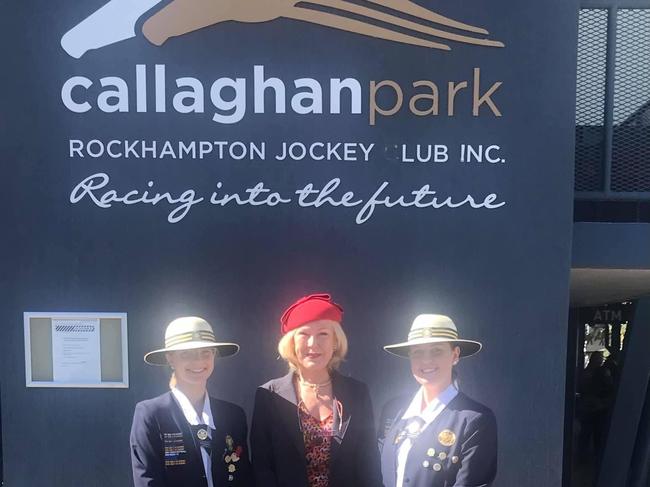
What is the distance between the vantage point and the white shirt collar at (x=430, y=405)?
325 centimetres

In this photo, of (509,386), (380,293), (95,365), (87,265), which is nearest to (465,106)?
(380,293)

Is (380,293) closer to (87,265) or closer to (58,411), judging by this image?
(87,265)

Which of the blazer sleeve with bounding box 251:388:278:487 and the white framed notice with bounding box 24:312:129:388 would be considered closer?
the blazer sleeve with bounding box 251:388:278:487

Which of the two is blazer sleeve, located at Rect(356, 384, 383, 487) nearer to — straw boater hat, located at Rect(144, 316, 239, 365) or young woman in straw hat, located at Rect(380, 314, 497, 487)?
young woman in straw hat, located at Rect(380, 314, 497, 487)

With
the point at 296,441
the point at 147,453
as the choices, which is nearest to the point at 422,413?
the point at 296,441

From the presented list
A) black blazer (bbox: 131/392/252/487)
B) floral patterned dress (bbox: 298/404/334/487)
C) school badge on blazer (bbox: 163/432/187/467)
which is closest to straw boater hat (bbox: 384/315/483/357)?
→ floral patterned dress (bbox: 298/404/334/487)

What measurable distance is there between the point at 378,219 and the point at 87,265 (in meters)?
1.77

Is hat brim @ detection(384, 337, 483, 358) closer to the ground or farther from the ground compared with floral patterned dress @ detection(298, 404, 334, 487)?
farther from the ground

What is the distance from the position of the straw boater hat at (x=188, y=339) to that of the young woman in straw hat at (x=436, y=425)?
3.25ft

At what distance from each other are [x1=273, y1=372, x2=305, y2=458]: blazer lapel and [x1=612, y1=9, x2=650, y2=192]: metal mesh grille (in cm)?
259

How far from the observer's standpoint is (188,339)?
322 centimetres

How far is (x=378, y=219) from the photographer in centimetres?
327

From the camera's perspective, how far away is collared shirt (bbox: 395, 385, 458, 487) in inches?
128

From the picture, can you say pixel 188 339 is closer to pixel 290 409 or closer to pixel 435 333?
pixel 290 409
